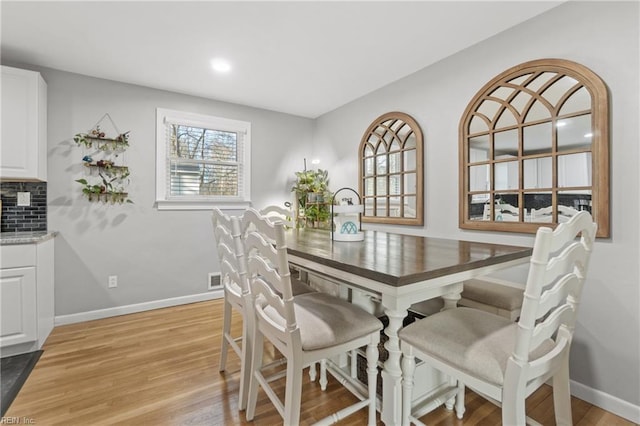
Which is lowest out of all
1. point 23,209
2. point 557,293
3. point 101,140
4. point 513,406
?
point 513,406

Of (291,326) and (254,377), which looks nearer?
(291,326)

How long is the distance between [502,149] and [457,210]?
574mm

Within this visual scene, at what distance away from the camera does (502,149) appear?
87.0 inches

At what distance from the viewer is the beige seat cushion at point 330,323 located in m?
1.28

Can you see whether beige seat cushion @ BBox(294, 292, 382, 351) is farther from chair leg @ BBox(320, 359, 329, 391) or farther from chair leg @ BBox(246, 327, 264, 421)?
chair leg @ BBox(320, 359, 329, 391)

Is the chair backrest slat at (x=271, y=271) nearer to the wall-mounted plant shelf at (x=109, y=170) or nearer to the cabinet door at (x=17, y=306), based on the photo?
the cabinet door at (x=17, y=306)

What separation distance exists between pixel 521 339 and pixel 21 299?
3.17m

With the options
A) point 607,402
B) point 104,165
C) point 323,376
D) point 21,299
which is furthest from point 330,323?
point 104,165

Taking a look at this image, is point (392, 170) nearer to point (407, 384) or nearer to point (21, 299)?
point (407, 384)

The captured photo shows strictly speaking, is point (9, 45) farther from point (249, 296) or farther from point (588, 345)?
point (588, 345)

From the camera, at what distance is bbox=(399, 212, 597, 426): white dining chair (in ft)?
3.10

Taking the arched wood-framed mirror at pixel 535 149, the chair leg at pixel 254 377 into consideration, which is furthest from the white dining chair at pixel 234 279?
the arched wood-framed mirror at pixel 535 149

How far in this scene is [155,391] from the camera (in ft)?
5.94

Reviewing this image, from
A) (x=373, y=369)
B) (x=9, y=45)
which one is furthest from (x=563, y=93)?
(x=9, y=45)
